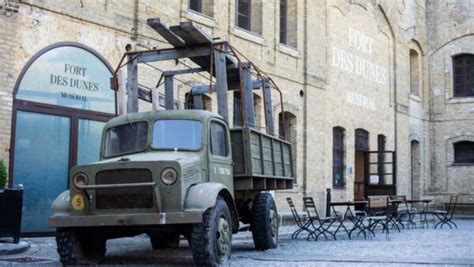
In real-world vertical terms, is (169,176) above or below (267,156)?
below

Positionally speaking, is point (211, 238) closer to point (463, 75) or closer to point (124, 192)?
point (124, 192)

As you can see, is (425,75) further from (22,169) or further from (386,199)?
(22,169)

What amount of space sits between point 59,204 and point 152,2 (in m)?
7.83

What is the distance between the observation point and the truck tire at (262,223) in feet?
36.9

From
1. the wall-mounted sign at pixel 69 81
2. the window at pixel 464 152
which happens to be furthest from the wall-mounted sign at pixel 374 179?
the wall-mounted sign at pixel 69 81

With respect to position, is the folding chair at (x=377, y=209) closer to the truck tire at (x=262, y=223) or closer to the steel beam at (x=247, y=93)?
the truck tire at (x=262, y=223)

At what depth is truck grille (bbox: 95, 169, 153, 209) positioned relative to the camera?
850 cm

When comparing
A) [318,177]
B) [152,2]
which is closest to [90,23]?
[152,2]

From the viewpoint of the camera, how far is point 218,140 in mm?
9961

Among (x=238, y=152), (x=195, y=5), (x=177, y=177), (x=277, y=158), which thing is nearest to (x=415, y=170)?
(x=195, y=5)

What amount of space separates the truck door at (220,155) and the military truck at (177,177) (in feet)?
0.05

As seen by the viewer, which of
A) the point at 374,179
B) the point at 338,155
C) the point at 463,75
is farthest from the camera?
the point at 463,75

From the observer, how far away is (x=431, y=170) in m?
30.1

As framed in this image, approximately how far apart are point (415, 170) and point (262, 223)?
19.8 m
